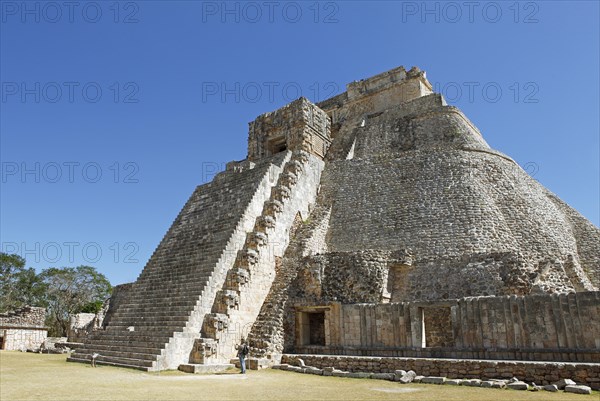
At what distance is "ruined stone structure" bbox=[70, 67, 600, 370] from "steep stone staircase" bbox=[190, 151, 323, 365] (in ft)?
0.18

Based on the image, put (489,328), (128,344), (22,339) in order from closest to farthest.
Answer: (489,328)
(128,344)
(22,339)

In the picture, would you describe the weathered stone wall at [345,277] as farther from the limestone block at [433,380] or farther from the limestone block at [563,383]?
the limestone block at [563,383]

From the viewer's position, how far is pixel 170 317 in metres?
13.4

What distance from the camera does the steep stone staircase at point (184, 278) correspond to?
12.6 meters

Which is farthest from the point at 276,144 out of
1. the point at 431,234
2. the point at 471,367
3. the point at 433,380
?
the point at 433,380

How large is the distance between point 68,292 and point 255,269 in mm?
31625

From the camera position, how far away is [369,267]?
14.4 metres

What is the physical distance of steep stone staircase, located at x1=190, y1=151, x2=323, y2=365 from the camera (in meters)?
13.0

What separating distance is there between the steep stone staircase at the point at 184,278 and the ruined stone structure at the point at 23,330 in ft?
32.4

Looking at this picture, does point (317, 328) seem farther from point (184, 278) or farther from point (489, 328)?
point (489, 328)

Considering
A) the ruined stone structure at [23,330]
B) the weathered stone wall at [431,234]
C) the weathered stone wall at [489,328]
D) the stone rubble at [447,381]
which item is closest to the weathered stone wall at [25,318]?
the ruined stone structure at [23,330]

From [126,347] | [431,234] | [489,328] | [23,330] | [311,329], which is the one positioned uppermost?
[431,234]

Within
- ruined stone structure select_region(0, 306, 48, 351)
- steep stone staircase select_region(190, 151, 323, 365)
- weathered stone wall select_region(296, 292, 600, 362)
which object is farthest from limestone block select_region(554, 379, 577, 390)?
ruined stone structure select_region(0, 306, 48, 351)

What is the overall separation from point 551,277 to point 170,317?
11.4 meters
